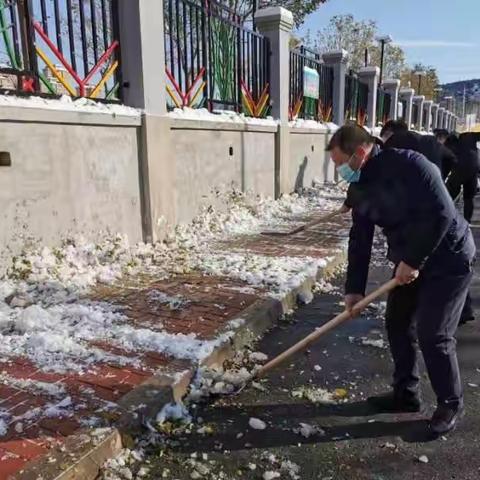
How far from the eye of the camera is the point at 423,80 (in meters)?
47.3

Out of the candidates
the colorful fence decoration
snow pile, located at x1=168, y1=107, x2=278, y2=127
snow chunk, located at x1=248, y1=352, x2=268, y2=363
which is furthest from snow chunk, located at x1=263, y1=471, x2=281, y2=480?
the colorful fence decoration

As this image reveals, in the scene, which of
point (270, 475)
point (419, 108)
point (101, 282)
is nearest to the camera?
point (270, 475)

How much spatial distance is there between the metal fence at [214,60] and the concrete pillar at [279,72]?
0.53 feet

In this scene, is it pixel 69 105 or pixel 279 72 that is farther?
pixel 279 72

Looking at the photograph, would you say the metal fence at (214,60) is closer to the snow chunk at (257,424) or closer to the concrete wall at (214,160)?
the concrete wall at (214,160)

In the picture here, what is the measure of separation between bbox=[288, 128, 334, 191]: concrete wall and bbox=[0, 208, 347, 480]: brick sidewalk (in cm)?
693

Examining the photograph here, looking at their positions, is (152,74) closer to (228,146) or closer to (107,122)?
(107,122)

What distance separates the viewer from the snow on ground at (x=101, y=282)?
3377 mm

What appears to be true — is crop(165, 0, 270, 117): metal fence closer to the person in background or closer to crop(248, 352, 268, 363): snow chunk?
the person in background

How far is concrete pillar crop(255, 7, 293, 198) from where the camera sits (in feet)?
33.2

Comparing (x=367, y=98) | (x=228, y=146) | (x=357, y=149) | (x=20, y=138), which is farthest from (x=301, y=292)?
(x=367, y=98)

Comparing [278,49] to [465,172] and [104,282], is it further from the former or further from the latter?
[104,282]

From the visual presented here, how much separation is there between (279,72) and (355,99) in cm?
759

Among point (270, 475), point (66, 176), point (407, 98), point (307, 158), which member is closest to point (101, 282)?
point (66, 176)
